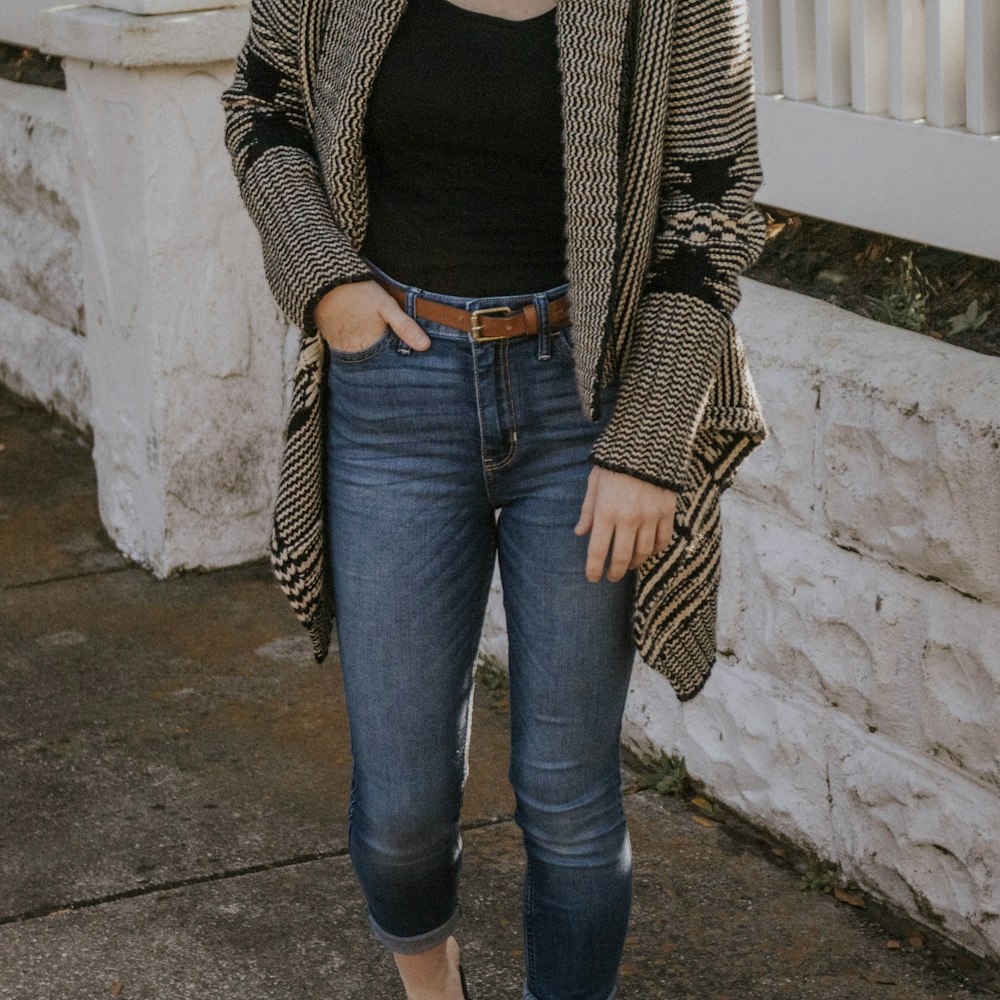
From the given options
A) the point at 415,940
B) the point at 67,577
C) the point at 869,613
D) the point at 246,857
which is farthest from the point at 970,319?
the point at 67,577

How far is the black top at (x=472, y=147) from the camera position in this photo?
7.02 ft

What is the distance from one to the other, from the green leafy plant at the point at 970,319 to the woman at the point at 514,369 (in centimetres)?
89

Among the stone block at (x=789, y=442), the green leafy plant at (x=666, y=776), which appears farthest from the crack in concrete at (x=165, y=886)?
the stone block at (x=789, y=442)

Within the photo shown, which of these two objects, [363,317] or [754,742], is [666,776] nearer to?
[754,742]

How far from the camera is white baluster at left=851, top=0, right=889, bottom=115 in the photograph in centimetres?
319

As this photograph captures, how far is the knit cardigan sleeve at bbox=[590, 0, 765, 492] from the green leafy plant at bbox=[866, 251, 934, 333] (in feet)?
3.26

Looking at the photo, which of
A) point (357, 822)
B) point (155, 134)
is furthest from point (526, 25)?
point (155, 134)

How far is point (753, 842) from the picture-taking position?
3506 millimetres

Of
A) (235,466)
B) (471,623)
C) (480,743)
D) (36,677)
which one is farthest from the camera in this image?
(235,466)

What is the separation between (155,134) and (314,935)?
231cm

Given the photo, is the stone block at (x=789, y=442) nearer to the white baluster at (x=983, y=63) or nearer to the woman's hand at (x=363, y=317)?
the white baluster at (x=983, y=63)

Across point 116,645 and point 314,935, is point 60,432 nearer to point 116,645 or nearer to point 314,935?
point 116,645

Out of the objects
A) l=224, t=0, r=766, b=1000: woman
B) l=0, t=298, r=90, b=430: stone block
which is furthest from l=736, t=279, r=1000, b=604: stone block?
l=0, t=298, r=90, b=430: stone block

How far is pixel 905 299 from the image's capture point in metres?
3.15
